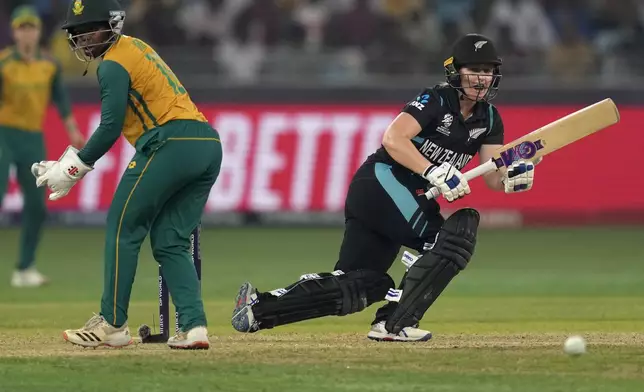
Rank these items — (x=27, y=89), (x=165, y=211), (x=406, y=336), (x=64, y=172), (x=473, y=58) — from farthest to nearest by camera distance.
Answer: (x=27, y=89) < (x=406, y=336) < (x=473, y=58) < (x=165, y=211) < (x=64, y=172)

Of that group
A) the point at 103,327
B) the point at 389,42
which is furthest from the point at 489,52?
the point at 389,42

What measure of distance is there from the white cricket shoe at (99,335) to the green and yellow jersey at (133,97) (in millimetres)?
916

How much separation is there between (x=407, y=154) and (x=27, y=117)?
235 inches

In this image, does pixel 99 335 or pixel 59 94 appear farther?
pixel 59 94

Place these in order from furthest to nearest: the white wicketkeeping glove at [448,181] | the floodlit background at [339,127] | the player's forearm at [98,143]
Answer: the floodlit background at [339,127] → the white wicketkeeping glove at [448,181] → the player's forearm at [98,143]

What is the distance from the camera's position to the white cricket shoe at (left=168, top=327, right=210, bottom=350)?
7477 mm

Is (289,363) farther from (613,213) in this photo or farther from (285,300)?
(613,213)

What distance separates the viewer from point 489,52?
790cm


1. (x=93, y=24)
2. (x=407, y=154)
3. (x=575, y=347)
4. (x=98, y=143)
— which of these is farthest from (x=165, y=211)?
(x=575, y=347)

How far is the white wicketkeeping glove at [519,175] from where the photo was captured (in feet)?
25.8

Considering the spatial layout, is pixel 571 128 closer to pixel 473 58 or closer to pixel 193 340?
pixel 473 58

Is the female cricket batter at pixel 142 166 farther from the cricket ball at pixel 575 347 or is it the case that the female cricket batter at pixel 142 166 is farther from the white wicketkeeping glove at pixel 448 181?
the cricket ball at pixel 575 347

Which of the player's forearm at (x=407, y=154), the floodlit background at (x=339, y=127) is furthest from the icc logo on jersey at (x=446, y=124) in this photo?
the floodlit background at (x=339, y=127)

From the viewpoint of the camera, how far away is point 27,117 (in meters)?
12.7
